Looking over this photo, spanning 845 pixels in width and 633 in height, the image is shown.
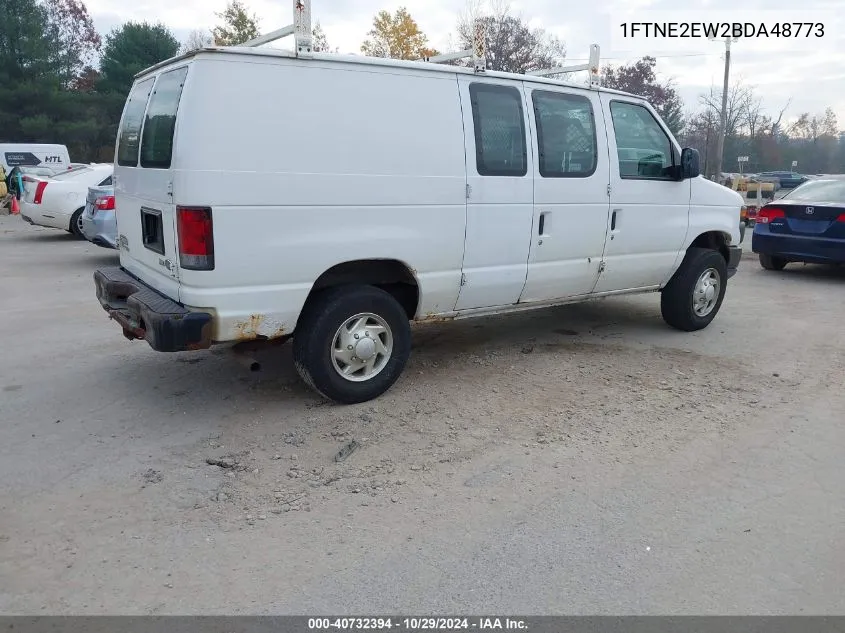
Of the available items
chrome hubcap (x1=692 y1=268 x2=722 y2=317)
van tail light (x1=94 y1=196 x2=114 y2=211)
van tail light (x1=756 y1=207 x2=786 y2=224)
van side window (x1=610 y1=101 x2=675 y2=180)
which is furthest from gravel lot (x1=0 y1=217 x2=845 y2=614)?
van tail light (x1=756 y1=207 x2=786 y2=224)

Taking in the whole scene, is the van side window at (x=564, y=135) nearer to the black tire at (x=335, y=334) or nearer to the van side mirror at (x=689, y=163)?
the van side mirror at (x=689, y=163)

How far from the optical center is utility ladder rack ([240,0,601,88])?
441 centimetres

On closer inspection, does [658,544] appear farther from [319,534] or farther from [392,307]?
[392,307]

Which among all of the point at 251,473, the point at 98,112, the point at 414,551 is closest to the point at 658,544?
the point at 414,551

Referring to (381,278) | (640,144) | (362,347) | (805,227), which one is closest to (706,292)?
(640,144)

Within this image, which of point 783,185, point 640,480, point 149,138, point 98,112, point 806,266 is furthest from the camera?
point 783,185

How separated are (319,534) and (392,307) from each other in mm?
1963

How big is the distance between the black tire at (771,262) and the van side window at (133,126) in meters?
9.83

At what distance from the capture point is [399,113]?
4.79m

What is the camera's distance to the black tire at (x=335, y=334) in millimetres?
4664

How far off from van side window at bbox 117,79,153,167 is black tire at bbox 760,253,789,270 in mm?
9830

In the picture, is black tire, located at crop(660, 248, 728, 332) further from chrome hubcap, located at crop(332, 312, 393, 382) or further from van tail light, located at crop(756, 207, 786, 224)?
van tail light, located at crop(756, 207, 786, 224)

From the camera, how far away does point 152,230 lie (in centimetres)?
469
